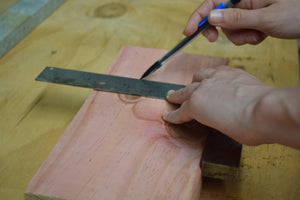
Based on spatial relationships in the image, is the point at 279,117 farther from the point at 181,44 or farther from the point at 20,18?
the point at 20,18

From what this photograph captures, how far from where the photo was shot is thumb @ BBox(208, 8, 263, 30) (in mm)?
1069

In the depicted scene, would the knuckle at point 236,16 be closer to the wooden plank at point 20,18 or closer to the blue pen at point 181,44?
the blue pen at point 181,44

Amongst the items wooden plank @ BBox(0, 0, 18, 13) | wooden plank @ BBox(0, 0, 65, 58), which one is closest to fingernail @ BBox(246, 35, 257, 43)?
wooden plank @ BBox(0, 0, 65, 58)

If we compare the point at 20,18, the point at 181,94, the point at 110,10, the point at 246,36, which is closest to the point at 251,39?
the point at 246,36

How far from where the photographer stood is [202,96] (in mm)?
816

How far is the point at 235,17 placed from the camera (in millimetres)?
1080

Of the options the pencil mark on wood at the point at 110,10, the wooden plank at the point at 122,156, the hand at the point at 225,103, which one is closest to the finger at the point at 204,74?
the hand at the point at 225,103

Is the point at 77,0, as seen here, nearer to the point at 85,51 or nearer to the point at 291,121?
the point at 85,51

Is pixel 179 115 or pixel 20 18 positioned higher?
pixel 20 18

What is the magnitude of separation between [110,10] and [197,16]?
706 millimetres

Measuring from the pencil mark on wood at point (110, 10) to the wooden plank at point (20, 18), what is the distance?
27 cm

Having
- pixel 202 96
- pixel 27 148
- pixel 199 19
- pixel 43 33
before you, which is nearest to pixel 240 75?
pixel 202 96

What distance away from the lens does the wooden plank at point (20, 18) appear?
142 cm

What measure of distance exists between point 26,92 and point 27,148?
0.32 meters
